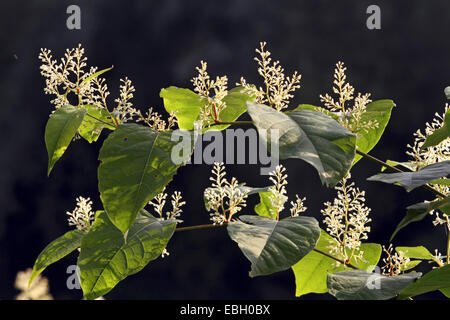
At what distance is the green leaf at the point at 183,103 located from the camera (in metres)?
0.83

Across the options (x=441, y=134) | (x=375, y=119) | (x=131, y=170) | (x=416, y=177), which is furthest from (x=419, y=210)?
(x=131, y=170)

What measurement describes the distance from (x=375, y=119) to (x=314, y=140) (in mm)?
264

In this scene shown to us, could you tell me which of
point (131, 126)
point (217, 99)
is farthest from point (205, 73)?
point (131, 126)

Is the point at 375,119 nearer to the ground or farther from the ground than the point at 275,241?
farther from the ground

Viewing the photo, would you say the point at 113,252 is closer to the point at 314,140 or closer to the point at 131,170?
the point at 131,170

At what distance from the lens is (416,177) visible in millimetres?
602

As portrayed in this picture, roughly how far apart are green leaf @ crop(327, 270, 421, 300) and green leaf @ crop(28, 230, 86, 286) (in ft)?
1.23

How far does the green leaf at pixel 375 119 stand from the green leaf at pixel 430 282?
0.87 feet

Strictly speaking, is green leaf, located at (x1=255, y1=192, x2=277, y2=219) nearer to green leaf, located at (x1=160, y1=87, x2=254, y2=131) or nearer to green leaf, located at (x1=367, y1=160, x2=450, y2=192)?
green leaf, located at (x1=160, y1=87, x2=254, y2=131)

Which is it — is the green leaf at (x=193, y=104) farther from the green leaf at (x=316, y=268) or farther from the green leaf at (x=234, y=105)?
the green leaf at (x=316, y=268)

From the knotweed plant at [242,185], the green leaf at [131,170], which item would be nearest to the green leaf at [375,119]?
Answer: the knotweed plant at [242,185]

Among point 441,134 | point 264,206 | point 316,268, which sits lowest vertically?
point 316,268

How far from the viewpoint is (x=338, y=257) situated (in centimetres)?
78

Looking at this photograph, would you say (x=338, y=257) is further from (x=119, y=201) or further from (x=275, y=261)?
(x=119, y=201)
